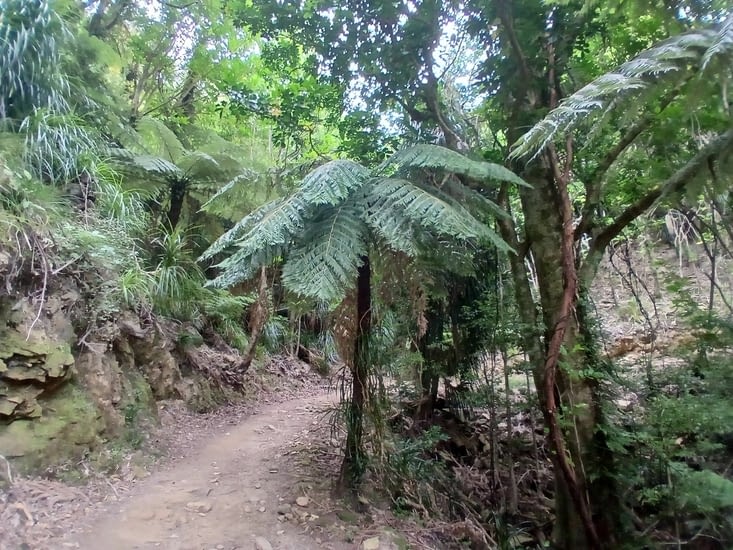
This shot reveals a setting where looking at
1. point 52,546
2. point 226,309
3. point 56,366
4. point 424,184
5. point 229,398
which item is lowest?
point 52,546

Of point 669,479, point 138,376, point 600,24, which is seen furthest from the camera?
point 138,376

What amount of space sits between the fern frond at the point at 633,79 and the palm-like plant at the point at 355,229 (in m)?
0.59

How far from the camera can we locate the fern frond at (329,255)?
2920mm

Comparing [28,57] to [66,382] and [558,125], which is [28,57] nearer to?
[66,382]

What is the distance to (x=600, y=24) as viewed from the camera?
459 centimetres

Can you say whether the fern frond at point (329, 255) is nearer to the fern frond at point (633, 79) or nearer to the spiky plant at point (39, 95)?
the fern frond at point (633, 79)

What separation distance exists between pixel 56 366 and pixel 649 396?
562 cm

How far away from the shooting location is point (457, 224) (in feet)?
9.87

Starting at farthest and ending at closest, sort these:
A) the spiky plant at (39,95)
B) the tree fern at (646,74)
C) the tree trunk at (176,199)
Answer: the tree trunk at (176,199) < the spiky plant at (39,95) < the tree fern at (646,74)

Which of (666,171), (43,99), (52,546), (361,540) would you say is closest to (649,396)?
(666,171)

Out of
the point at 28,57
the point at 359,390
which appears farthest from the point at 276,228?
the point at 28,57

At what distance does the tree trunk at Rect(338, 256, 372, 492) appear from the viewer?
3.89 metres

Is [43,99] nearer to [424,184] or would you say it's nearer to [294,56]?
[294,56]

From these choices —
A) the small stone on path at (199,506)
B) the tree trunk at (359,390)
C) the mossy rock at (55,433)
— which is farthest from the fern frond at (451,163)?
the mossy rock at (55,433)
